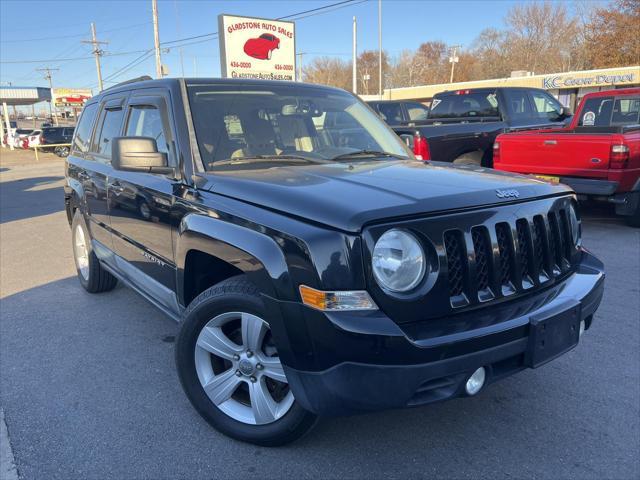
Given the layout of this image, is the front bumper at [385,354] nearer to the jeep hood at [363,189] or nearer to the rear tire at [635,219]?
the jeep hood at [363,189]

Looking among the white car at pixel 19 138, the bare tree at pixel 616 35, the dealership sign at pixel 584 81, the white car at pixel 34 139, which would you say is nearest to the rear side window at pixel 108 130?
the white car at pixel 34 139

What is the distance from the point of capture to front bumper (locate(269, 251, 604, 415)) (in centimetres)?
200

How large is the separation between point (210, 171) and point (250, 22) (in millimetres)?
15181

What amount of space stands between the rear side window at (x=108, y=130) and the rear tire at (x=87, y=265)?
83cm

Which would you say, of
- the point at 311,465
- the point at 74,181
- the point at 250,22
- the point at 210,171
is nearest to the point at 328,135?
the point at 210,171

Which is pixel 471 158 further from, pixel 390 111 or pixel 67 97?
pixel 67 97

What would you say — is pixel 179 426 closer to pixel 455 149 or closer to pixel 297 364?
pixel 297 364

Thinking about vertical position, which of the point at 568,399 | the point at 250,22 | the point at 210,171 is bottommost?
the point at 568,399

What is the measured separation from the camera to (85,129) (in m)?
5.11

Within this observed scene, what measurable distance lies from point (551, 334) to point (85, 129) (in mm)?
4623

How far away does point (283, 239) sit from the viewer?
2.19 m

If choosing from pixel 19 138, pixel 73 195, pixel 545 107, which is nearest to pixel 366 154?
pixel 73 195

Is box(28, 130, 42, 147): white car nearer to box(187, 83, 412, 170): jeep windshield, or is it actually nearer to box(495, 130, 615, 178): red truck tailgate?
box(495, 130, 615, 178): red truck tailgate

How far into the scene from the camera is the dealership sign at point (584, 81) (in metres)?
32.0
